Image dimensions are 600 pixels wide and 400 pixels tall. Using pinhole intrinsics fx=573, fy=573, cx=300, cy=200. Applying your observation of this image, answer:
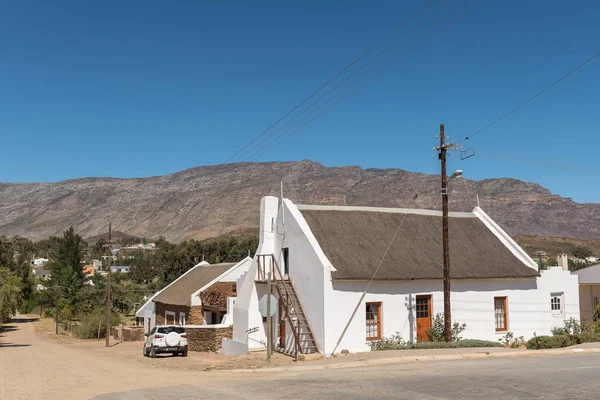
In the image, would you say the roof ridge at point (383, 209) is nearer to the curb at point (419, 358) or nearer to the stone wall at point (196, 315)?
the curb at point (419, 358)

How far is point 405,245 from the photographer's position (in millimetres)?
26656

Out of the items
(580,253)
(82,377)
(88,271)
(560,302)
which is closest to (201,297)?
(82,377)

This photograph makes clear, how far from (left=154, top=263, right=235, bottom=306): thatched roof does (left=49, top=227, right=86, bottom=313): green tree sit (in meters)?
24.2

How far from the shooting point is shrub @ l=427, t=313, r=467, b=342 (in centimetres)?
2462

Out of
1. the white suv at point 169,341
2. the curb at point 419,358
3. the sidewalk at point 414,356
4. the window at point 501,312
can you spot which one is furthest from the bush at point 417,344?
the white suv at point 169,341

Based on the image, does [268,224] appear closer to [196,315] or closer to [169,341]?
[169,341]

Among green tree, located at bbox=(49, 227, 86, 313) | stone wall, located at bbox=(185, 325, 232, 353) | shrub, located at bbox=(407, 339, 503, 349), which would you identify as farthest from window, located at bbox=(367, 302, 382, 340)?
green tree, located at bbox=(49, 227, 86, 313)

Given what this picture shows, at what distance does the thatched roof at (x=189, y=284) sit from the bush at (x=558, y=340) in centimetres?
2134

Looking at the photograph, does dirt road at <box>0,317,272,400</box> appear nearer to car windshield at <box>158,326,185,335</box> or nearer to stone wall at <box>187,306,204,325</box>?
car windshield at <box>158,326,185,335</box>

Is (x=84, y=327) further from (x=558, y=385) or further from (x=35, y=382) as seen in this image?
(x=558, y=385)

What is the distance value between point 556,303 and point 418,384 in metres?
17.8

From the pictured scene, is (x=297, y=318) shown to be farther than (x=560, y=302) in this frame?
No

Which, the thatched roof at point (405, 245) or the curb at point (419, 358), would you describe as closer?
the curb at point (419, 358)

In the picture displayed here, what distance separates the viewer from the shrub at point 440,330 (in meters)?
24.6
